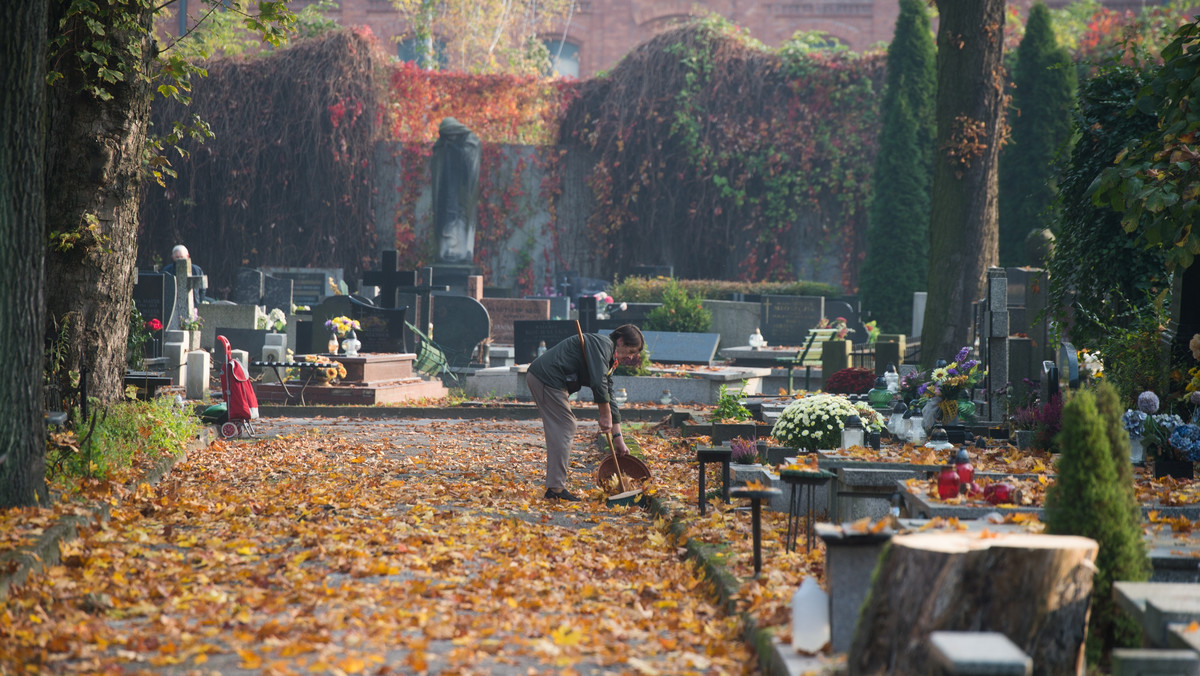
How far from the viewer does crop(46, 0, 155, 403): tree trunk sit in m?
8.86

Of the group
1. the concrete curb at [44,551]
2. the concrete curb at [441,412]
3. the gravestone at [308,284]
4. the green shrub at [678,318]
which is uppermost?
the gravestone at [308,284]

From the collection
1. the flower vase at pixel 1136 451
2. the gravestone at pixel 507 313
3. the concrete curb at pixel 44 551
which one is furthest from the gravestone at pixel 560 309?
the concrete curb at pixel 44 551

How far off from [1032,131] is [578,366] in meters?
18.3

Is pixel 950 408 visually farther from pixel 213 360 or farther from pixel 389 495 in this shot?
pixel 213 360

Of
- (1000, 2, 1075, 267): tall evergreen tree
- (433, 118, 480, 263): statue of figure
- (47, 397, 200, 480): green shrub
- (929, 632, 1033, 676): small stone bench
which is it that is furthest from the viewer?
(433, 118, 480, 263): statue of figure

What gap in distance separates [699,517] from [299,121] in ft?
77.8

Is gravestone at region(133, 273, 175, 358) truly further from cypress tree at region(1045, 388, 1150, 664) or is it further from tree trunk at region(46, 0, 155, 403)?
cypress tree at region(1045, 388, 1150, 664)

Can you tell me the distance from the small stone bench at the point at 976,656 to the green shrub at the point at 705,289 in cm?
1987

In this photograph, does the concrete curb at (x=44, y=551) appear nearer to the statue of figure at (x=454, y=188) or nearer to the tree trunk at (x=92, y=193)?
the tree trunk at (x=92, y=193)

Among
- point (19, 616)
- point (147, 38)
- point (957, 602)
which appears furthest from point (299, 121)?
point (957, 602)

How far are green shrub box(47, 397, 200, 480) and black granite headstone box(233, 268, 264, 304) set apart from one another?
13892 millimetres

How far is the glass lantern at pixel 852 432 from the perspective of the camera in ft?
30.0

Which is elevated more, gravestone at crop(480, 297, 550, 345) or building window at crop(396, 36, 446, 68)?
building window at crop(396, 36, 446, 68)

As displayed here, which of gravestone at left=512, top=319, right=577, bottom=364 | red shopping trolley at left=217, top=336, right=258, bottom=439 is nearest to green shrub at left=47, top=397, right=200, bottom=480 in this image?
red shopping trolley at left=217, top=336, right=258, bottom=439
